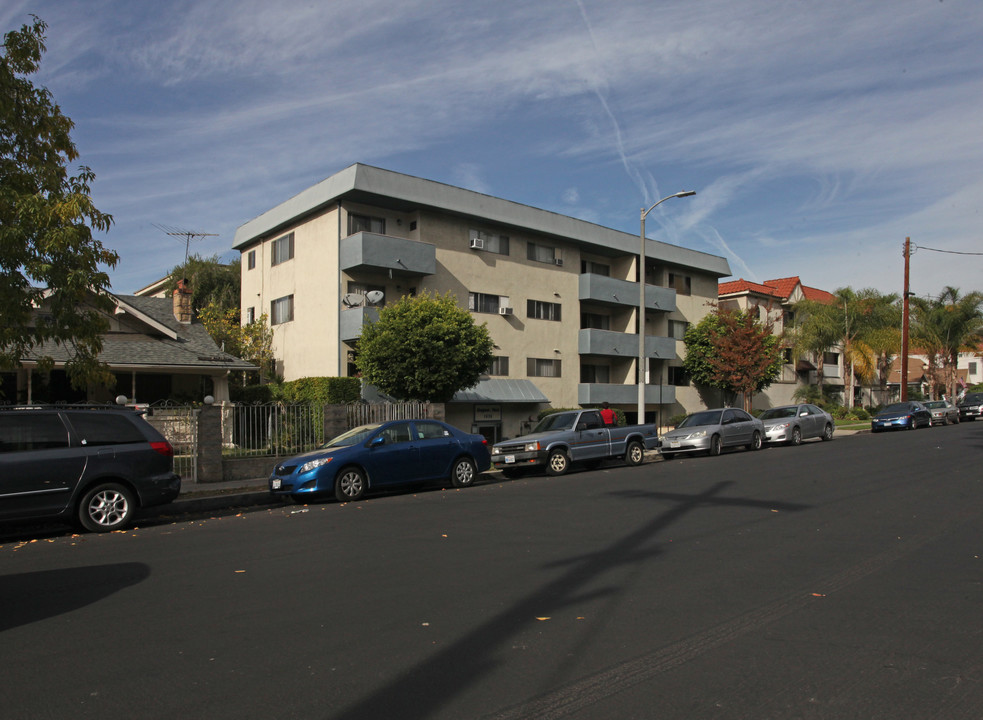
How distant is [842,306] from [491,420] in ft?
103

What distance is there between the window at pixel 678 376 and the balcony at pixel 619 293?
11.4 ft

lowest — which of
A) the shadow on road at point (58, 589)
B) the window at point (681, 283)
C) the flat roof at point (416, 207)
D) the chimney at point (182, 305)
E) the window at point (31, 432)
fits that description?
the shadow on road at point (58, 589)

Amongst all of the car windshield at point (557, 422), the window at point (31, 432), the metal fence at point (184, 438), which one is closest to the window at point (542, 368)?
the car windshield at point (557, 422)

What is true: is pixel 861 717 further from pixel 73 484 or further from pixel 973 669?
pixel 73 484

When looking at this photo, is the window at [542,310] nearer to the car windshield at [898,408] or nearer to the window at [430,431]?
the car windshield at [898,408]

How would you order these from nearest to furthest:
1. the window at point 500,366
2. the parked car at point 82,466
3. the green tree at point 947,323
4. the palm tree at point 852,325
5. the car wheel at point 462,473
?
1. the parked car at point 82,466
2. the car wheel at point 462,473
3. the window at point 500,366
4. the palm tree at point 852,325
5. the green tree at point 947,323

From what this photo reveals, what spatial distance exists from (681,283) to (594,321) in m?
7.89

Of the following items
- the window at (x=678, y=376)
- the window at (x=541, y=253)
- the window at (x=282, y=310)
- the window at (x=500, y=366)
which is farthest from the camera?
the window at (x=678, y=376)

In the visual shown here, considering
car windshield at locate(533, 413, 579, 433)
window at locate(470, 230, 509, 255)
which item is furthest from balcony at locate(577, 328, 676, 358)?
car windshield at locate(533, 413, 579, 433)

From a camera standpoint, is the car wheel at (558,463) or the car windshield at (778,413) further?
the car windshield at (778,413)

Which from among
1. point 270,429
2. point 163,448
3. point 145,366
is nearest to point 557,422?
point 270,429

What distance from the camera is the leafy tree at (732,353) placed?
39250 millimetres

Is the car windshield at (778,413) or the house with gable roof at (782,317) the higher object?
the house with gable roof at (782,317)

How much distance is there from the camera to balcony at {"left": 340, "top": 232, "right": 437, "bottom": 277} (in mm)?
27078
